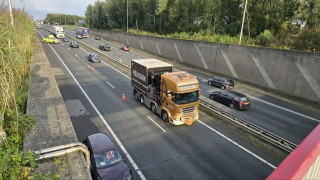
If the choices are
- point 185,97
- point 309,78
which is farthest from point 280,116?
point 185,97

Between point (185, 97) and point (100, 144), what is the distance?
7416mm

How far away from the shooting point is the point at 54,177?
934 cm

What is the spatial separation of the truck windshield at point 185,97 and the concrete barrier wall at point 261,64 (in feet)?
48.5

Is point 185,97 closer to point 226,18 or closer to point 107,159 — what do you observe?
point 107,159

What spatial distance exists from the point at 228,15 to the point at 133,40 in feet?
90.0

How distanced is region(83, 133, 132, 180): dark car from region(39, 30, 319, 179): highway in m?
1.35

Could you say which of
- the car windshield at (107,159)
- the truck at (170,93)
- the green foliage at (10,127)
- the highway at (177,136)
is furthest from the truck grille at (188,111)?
the green foliage at (10,127)

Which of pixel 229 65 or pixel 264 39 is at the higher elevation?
pixel 264 39

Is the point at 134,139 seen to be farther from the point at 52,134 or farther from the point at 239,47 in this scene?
the point at 239,47

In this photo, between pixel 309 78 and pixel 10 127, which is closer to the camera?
pixel 10 127

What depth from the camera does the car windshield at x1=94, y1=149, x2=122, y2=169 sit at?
11.5 meters

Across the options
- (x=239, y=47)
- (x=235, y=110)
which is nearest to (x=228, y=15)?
(x=239, y=47)

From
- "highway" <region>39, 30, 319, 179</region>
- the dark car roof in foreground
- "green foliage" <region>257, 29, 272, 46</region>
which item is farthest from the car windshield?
"green foliage" <region>257, 29, 272, 46</region>

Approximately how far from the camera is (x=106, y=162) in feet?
38.1
